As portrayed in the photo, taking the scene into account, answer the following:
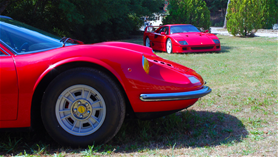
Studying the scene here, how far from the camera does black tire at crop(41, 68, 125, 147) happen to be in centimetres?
228

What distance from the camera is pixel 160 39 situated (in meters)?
11.3

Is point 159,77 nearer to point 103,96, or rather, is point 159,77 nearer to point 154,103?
point 154,103

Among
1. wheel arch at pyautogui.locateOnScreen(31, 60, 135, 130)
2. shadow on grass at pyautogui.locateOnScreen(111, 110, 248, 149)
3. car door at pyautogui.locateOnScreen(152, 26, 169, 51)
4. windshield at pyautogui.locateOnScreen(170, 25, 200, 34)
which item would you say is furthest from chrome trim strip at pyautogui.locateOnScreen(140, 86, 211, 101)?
windshield at pyautogui.locateOnScreen(170, 25, 200, 34)

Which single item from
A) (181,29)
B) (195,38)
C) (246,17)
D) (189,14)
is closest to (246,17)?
(246,17)

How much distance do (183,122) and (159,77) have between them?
885 millimetres

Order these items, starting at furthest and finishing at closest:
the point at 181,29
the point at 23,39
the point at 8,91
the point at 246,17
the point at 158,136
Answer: the point at 246,17, the point at 181,29, the point at 158,136, the point at 23,39, the point at 8,91

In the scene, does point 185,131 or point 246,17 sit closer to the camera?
point 185,131

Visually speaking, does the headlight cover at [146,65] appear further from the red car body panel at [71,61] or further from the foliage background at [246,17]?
the foliage background at [246,17]

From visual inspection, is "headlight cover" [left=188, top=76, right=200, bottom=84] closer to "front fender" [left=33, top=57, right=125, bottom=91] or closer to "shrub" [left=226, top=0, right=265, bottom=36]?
"front fender" [left=33, top=57, right=125, bottom=91]

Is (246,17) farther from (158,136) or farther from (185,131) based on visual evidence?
(158,136)

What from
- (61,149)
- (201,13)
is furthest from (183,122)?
(201,13)

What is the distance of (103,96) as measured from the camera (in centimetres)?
229

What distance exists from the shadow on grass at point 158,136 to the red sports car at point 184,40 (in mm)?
6969

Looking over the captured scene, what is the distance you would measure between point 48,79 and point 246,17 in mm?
19590
